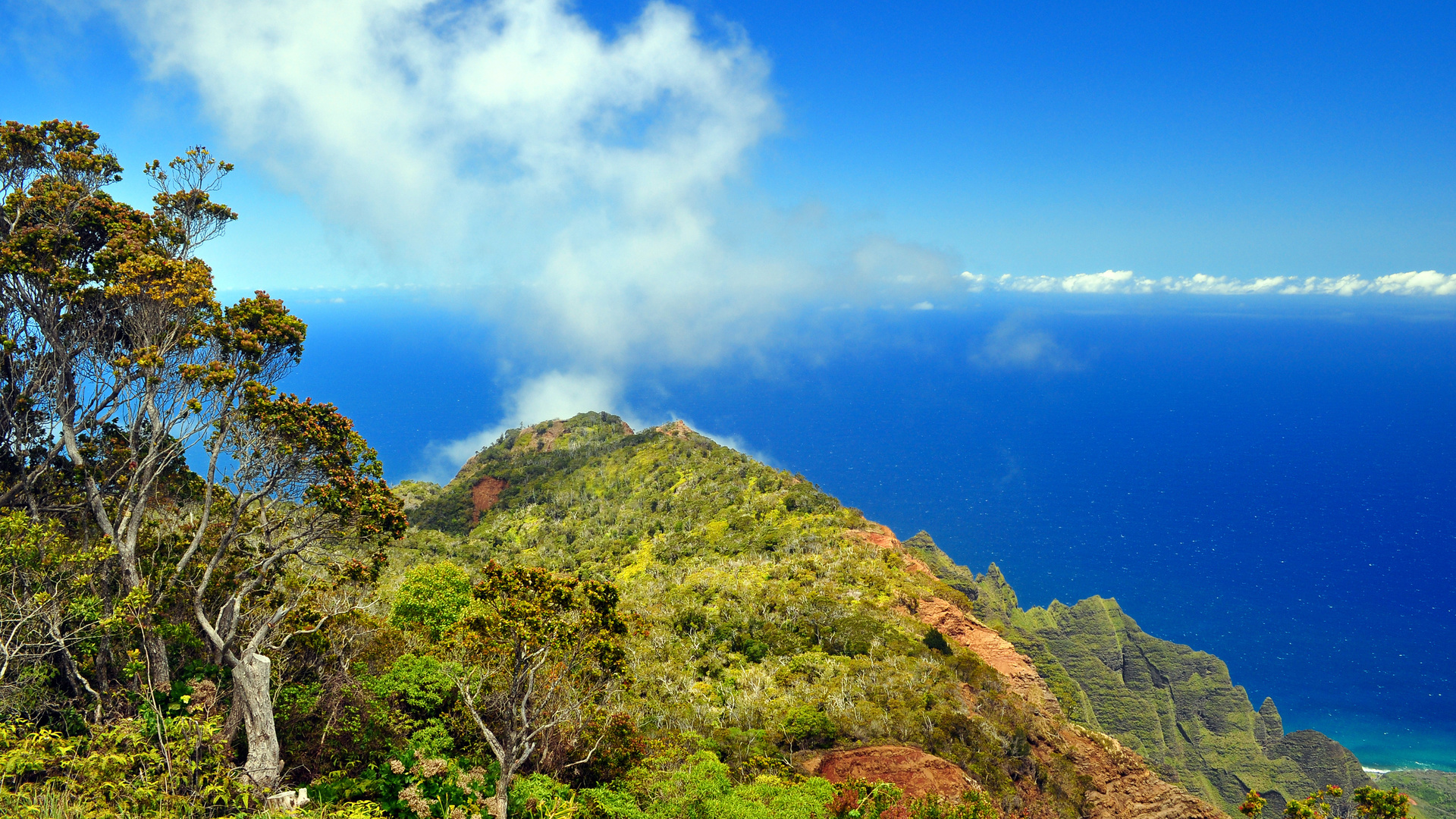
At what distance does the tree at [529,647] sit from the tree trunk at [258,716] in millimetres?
3709

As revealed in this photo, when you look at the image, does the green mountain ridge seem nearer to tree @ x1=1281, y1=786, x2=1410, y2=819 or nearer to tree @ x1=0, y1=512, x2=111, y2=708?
tree @ x1=1281, y1=786, x2=1410, y2=819

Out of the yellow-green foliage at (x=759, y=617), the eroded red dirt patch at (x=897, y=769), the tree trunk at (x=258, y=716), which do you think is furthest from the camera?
the yellow-green foliage at (x=759, y=617)

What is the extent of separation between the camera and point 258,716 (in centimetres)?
1327

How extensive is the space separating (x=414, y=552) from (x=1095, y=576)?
120511 mm

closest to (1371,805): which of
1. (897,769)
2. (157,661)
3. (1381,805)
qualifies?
(1381,805)

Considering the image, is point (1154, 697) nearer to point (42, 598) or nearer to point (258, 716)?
point (258, 716)

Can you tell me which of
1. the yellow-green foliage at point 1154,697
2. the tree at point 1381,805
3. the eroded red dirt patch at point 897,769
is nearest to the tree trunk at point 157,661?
the eroded red dirt patch at point 897,769

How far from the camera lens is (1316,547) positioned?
431 feet

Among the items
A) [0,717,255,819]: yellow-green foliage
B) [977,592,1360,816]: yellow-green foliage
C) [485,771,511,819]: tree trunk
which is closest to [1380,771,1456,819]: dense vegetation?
[977,592,1360,816]: yellow-green foliage

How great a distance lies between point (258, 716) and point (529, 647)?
5811mm

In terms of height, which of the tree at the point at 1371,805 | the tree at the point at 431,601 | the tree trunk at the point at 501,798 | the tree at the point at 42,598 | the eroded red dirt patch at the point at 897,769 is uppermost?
the tree at the point at 431,601

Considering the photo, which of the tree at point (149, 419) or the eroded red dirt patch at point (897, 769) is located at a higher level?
the tree at point (149, 419)

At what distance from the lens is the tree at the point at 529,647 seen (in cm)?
1342

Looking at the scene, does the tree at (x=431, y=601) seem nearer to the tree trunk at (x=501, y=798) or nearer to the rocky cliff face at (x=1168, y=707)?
the tree trunk at (x=501, y=798)
